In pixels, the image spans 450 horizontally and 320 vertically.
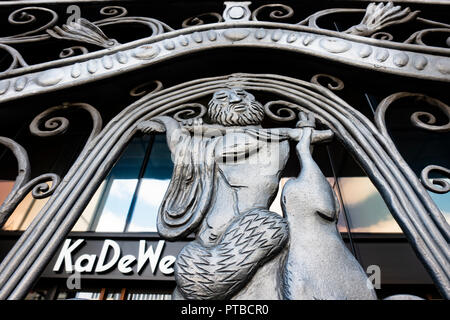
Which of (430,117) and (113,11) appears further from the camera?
(113,11)

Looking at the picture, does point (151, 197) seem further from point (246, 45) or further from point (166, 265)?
point (246, 45)

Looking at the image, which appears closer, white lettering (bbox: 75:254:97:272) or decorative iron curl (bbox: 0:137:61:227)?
decorative iron curl (bbox: 0:137:61:227)

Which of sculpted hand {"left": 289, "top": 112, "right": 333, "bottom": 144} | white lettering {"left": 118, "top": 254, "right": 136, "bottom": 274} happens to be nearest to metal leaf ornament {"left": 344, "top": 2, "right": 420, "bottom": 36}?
sculpted hand {"left": 289, "top": 112, "right": 333, "bottom": 144}

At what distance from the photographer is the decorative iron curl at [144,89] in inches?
55.9

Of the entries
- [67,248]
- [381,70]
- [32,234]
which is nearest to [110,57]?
[32,234]

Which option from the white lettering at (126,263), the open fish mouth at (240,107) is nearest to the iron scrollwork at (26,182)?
the open fish mouth at (240,107)

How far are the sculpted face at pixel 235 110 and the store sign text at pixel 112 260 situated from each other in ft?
7.30

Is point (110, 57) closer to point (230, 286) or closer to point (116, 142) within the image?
point (116, 142)

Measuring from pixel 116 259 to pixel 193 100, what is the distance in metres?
2.33

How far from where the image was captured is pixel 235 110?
1.18m

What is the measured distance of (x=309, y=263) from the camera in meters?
0.82

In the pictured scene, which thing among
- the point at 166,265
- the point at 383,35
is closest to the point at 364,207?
the point at 383,35

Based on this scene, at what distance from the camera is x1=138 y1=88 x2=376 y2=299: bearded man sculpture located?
2.55 ft

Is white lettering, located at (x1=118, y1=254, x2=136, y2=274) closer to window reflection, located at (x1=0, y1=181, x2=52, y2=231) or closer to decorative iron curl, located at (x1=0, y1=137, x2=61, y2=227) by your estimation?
window reflection, located at (x1=0, y1=181, x2=52, y2=231)
